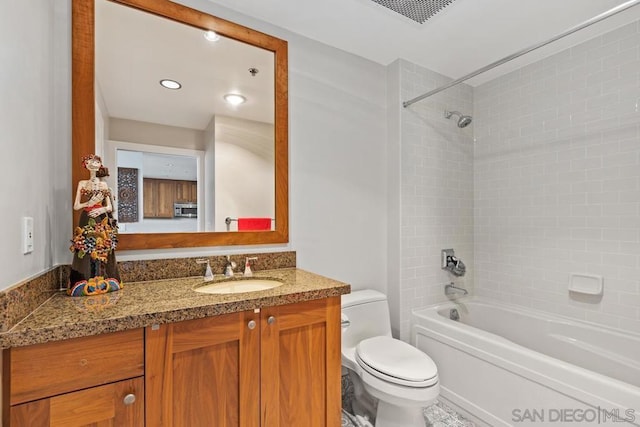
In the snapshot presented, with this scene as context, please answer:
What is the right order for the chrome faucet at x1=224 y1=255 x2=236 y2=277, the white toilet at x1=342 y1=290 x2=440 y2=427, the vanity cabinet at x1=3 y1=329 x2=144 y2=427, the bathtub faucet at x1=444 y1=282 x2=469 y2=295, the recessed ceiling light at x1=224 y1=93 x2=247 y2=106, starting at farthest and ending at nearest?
the bathtub faucet at x1=444 y1=282 x2=469 y2=295 → the recessed ceiling light at x1=224 y1=93 x2=247 y2=106 → the chrome faucet at x1=224 y1=255 x2=236 y2=277 → the white toilet at x1=342 y1=290 x2=440 y2=427 → the vanity cabinet at x1=3 y1=329 x2=144 y2=427

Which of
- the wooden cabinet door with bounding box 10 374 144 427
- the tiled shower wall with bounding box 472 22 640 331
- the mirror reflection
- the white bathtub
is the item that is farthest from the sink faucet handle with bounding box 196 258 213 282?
the tiled shower wall with bounding box 472 22 640 331

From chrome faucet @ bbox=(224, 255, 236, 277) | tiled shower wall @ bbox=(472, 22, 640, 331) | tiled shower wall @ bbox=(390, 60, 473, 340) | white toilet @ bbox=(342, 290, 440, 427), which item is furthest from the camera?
tiled shower wall @ bbox=(390, 60, 473, 340)

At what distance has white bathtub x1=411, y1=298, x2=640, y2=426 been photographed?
1355 millimetres

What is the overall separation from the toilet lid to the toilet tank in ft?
0.47

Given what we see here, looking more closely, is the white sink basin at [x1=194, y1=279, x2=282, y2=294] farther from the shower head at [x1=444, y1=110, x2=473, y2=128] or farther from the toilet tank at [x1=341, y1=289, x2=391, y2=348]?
the shower head at [x1=444, y1=110, x2=473, y2=128]

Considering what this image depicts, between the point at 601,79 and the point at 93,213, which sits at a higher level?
the point at 601,79

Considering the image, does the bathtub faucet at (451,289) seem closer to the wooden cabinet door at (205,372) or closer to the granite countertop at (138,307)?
the granite countertop at (138,307)

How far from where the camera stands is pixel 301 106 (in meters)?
1.92

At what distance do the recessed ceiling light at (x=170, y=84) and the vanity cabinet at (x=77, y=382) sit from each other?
117 cm

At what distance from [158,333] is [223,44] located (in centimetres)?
146

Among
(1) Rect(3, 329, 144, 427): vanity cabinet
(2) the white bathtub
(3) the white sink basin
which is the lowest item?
(2) the white bathtub

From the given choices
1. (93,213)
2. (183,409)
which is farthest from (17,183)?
(183,409)

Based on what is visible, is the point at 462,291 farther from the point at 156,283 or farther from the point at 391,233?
Result: the point at 156,283

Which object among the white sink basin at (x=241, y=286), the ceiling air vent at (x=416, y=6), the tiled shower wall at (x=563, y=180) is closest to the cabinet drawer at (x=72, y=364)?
the white sink basin at (x=241, y=286)
